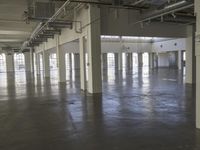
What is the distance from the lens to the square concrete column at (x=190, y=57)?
1063 cm

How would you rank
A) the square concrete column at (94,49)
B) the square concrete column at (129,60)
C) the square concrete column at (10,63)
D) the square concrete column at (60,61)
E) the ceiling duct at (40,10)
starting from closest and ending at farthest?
the ceiling duct at (40,10) → the square concrete column at (94,49) → the square concrete column at (60,61) → the square concrete column at (10,63) → the square concrete column at (129,60)

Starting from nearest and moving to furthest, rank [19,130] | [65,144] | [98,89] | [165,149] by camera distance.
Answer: [165,149]
[65,144]
[19,130]
[98,89]

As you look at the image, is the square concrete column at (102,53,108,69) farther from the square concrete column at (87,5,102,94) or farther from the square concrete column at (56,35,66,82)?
the square concrete column at (87,5,102,94)

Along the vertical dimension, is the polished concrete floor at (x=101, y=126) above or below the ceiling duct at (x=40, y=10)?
below

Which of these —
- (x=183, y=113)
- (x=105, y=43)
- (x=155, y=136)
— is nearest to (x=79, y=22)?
(x=183, y=113)

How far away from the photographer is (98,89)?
28.2 ft

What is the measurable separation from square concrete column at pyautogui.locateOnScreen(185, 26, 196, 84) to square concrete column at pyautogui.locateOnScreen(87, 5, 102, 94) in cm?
481

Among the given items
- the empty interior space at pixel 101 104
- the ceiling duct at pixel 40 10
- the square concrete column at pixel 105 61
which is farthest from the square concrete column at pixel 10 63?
the ceiling duct at pixel 40 10

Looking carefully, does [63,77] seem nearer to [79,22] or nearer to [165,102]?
[79,22]

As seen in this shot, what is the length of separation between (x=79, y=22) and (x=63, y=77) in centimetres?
465

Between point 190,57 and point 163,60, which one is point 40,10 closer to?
point 190,57

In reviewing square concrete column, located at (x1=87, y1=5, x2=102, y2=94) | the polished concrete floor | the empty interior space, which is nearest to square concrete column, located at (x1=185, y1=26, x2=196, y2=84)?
the empty interior space

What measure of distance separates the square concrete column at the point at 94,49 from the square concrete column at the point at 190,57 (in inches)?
189

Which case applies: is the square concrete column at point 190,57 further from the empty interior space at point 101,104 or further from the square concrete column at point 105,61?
the square concrete column at point 105,61
